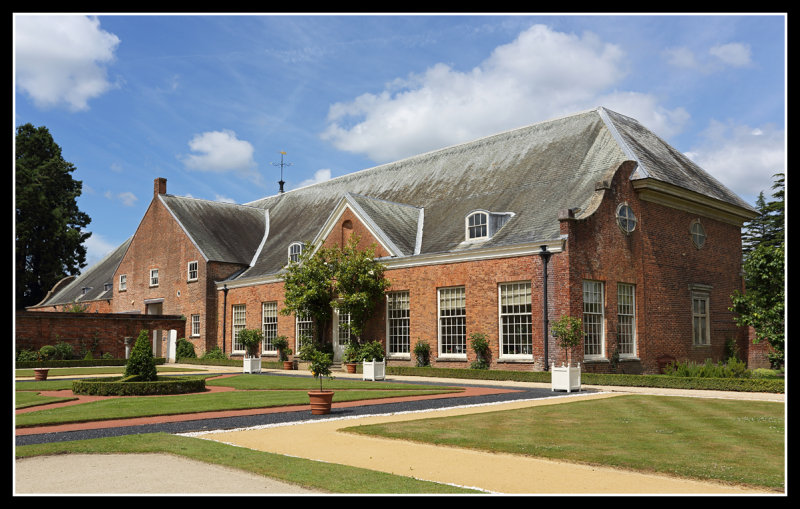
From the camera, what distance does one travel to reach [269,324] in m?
38.0

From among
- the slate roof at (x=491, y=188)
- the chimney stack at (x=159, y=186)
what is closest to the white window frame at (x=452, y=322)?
the slate roof at (x=491, y=188)

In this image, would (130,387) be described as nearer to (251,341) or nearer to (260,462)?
(260,462)

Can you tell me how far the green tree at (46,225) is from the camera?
196ft

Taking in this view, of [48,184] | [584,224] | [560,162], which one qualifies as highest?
[48,184]

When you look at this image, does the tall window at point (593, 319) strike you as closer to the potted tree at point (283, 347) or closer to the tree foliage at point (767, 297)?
the tree foliage at point (767, 297)

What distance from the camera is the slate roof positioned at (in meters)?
28.4

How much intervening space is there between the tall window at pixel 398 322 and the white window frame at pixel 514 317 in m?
5.11

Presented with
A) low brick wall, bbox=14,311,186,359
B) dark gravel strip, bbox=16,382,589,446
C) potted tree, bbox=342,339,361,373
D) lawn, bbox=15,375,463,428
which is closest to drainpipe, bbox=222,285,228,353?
low brick wall, bbox=14,311,186,359

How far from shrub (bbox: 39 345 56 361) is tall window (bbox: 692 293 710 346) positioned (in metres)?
32.7

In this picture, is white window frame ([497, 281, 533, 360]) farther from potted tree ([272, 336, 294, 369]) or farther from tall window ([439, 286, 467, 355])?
potted tree ([272, 336, 294, 369])

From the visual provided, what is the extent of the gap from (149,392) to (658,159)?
2315 centimetres

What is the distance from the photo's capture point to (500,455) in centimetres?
964

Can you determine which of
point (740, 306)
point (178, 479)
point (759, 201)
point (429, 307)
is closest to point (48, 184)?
point (429, 307)

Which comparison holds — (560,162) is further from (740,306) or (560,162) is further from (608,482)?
(608,482)
